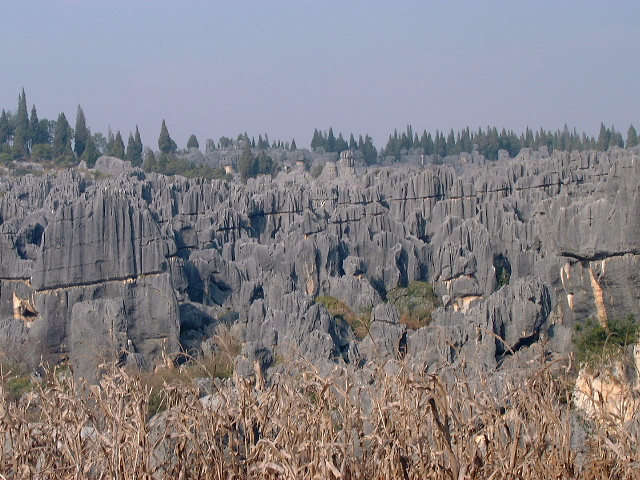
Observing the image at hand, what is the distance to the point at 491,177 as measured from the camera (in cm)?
4441

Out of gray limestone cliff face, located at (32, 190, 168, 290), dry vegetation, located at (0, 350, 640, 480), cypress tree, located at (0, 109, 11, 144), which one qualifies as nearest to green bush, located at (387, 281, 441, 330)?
gray limestone cliff face, located at (32, 190, 168, 290)

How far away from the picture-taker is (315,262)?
32062mm

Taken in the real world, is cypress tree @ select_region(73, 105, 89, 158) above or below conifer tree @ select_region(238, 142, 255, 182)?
above

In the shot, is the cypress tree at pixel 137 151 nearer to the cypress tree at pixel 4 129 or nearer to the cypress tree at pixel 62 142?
the cypress tree at pixel 62 142

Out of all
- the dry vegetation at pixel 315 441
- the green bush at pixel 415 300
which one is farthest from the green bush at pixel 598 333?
the dry vegetation at pixel 315 441

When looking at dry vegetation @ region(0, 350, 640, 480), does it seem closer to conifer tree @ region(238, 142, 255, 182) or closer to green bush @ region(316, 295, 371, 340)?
green bush @ region(316, 295, 371, 340)

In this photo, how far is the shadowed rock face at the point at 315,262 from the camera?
18.2m

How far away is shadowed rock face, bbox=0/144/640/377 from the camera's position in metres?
18.2

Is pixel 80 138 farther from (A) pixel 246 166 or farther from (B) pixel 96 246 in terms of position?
(B) pixel 96 246

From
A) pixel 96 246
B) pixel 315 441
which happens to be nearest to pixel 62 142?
pixel 96 246

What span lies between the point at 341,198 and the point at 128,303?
2326 centimetres

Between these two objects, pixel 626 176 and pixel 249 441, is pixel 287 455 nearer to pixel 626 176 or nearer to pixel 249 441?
pixel 249 441

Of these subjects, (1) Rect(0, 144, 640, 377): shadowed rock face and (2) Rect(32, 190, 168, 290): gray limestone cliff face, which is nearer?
(1) Rect(0, 144, 640, 377): shadowed rock face

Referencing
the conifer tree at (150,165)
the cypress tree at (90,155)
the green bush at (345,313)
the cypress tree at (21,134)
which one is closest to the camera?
the green bush at (345,313)
